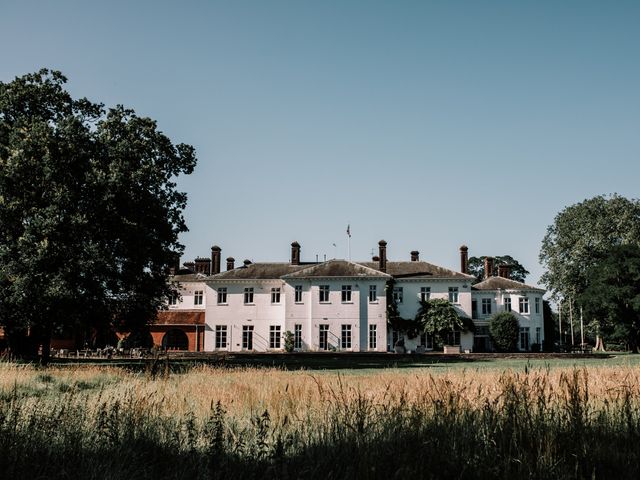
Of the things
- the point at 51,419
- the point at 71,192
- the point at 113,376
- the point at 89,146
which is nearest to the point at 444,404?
the point at 51,419

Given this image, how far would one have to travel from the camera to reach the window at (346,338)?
5394cm

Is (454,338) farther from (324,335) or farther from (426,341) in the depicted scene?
(324,335)

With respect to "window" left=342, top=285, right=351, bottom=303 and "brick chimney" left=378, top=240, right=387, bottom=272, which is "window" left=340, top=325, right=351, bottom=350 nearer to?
"window" left=342, top=285, right=351, bottom=303

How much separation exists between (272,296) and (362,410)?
5019cm

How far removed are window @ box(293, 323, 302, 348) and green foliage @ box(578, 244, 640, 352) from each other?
24.1 metres

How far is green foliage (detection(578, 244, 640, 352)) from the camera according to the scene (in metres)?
52.3

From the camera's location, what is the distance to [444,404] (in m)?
7.89

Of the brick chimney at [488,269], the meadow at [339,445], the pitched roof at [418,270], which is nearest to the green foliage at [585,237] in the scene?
the brick chimney at [488,269]

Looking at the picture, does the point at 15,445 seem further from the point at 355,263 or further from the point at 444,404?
the point at 355,263

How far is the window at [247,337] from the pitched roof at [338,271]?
598cm

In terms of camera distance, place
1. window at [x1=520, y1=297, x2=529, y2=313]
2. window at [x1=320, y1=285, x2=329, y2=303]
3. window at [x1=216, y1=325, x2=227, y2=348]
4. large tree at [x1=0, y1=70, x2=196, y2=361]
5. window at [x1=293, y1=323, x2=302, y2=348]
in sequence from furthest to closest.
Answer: window at [x1=520, y1=297, x2=529, y2=313] → window at [x1=216, y1=325, x2=227, y2=348] → window at [x1=293, y1=323, x2=302, y2=348] → window at [x1=320, y1=285, x2=329, y2=303] → large tree at [x1=0, y1=70, x2=196, y2=361]

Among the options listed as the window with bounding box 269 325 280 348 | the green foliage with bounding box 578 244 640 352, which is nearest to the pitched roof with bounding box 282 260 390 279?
the window with bounding box 269 325 280 348

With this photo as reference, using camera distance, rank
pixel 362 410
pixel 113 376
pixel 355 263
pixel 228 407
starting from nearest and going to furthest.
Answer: pixel 362 410
pixel 228 407
pixel 113 376
pixel 355 263

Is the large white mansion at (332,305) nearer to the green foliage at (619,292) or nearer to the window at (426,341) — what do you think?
the window at (426,341)
